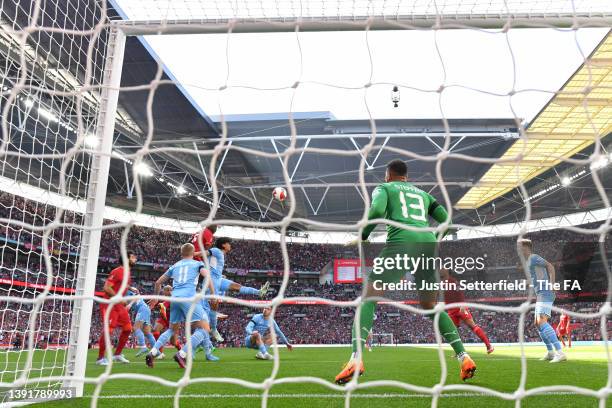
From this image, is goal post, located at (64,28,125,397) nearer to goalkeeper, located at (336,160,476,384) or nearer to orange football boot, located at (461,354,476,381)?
goalkeeper, located at (336,160,476,384)

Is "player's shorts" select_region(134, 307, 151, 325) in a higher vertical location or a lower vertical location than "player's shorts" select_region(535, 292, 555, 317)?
lower

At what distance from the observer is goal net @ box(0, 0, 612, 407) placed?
2508 mm

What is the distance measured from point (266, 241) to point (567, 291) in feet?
69.6

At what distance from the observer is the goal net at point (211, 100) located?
2508 millimetres

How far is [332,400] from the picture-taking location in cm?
326

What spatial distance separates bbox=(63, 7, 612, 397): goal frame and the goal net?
1cm

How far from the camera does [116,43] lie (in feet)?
12.7

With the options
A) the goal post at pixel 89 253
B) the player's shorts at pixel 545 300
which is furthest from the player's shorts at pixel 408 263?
the player's shorts at pixel 545 300

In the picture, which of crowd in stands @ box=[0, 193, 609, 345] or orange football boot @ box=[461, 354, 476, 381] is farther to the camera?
crowd in stands @ box=[0, 193, 609, 345]

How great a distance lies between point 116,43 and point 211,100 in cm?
1136

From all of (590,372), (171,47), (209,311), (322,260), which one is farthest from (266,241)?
(590,372)

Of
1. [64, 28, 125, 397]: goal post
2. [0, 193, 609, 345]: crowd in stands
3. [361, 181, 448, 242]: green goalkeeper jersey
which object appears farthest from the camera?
[0, 193, 609, 345]: crowd in stands

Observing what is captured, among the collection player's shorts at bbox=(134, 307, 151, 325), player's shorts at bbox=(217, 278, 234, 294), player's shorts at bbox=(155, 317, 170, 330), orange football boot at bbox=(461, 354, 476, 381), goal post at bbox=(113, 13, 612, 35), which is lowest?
orange football boot at bbox=(461, 354, 476, 381)

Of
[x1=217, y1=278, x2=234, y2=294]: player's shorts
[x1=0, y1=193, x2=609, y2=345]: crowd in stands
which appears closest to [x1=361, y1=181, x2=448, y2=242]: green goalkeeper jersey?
[x1=217, y1=278, x2=234, y2=294]: player's shorts
